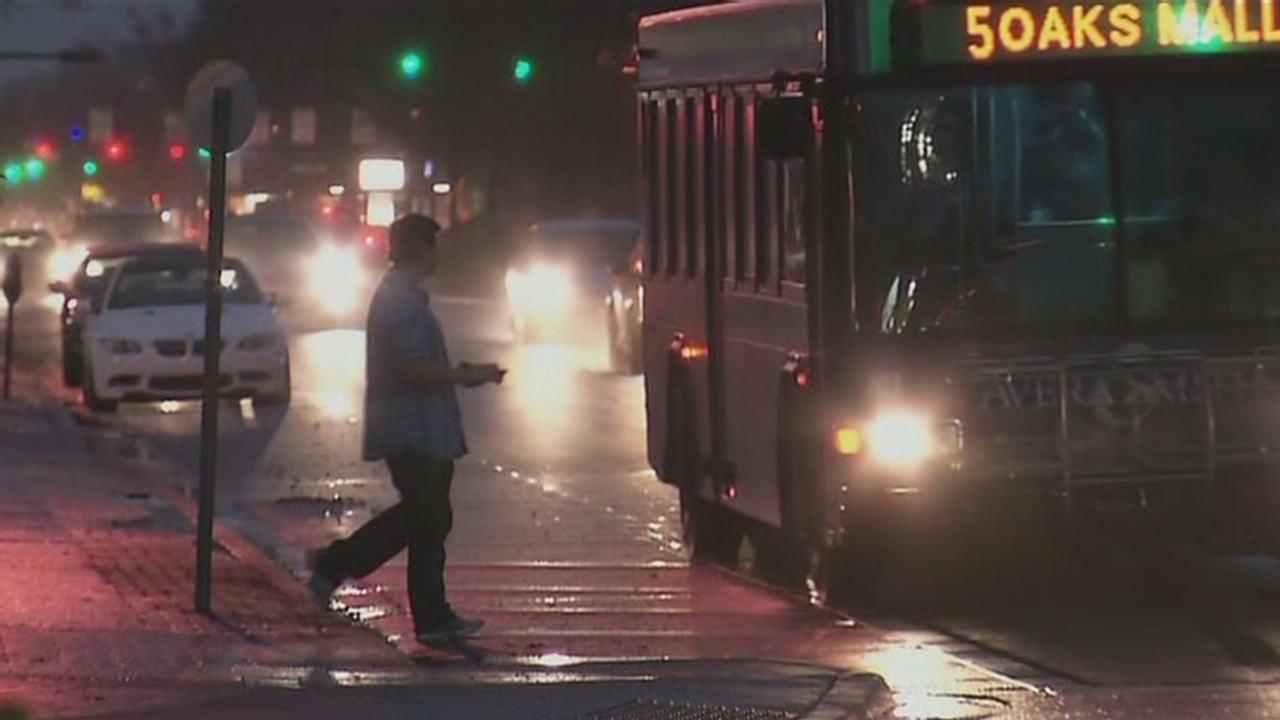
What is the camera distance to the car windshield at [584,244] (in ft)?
121

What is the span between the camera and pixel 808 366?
13172mm

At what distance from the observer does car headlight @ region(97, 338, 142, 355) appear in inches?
1104

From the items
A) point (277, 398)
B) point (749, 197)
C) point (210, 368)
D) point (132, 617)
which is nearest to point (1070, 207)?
point (749, 197)

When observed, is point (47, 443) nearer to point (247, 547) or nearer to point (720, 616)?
point (247, 547)

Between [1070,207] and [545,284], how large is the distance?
24.7 m

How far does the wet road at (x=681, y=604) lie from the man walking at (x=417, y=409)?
0.28 m

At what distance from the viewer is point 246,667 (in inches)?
470

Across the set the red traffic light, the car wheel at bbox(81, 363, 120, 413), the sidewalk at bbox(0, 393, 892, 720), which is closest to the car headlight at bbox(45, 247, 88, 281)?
the car wheel at bbox(81, 363, 120, 413)

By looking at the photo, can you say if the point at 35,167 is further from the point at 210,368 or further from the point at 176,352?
the point at 210,368

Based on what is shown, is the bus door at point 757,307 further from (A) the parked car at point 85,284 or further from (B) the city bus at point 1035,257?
(A) the parked car at point 85,284

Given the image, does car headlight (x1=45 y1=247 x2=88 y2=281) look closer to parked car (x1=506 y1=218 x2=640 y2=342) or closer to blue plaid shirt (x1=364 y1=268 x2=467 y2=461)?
parked car (x1=506 y1=218 x2=640 y2=342)

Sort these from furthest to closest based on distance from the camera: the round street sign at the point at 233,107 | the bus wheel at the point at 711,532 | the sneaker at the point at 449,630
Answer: the bus wheel at the point at 711,532
the round street sign at the point at 233,107
the sneaker at the point at 449,630

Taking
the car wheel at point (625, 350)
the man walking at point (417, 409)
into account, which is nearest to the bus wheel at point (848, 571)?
the man walking at point (417, 409)

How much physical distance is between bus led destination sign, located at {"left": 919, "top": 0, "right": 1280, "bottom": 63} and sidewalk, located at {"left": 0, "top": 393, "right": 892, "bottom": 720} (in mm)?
3130
